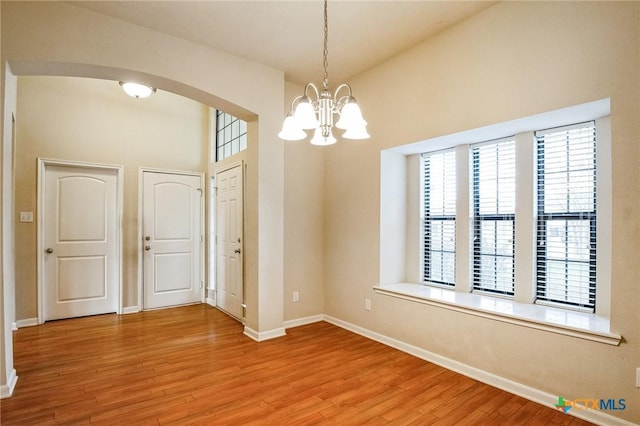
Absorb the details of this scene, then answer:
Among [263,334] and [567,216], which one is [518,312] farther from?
[263,334]

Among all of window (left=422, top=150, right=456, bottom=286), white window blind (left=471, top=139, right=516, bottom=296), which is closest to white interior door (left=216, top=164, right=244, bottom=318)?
window (left=422, top=150, right=456, bottom=286)

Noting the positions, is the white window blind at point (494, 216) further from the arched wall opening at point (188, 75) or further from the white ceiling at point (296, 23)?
the arched wall opening at point (188, 75)

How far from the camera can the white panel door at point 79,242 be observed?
14.2 ft

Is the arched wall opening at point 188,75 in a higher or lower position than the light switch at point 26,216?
higher

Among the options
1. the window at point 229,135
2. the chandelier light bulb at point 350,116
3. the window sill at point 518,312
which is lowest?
the window sill at point 518,312

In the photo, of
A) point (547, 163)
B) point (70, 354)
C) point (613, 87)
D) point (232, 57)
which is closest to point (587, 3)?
point (613, 87)

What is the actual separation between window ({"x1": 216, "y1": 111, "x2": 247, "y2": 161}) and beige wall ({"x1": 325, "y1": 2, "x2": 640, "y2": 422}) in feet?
5.11

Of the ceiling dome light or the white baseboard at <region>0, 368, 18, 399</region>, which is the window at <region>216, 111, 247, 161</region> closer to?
the ceiling dome light

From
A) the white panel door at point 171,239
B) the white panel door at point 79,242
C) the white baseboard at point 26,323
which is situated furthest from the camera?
the white panel door at point 171,239

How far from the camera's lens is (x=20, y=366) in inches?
117

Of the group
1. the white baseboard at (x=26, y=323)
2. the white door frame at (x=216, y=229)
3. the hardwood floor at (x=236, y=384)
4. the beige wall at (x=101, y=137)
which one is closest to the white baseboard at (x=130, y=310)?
the beige wall at (x=101, y=137)

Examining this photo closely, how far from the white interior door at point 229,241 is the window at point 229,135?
36cm

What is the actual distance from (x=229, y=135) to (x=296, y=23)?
2438 millimetres

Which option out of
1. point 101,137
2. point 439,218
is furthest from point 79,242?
point 439,218
